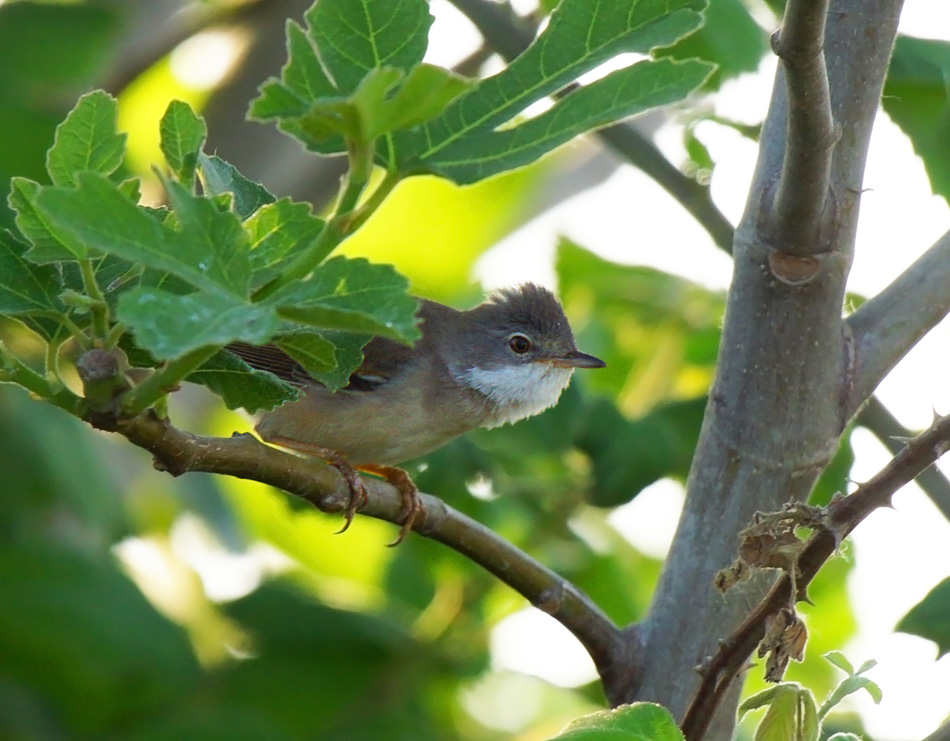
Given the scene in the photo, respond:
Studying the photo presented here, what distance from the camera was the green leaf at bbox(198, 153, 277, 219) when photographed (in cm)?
172

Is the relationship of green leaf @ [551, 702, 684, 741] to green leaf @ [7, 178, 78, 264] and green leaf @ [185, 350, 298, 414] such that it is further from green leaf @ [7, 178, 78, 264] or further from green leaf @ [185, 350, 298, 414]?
green leaf @ [7, 178, 78, 264]

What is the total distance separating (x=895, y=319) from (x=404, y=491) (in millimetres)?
1157

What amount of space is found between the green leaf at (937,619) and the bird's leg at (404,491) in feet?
3.17

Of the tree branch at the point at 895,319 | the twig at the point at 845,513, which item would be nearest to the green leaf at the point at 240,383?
the twig at the point at 845,513

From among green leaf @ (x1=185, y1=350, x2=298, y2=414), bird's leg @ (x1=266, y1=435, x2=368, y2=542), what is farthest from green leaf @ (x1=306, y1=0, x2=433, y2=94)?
bird's leg @ (x1=266, y1=435, x2=368, y2=542)

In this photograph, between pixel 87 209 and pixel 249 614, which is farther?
pixel 249 614

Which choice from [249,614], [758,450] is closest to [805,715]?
[758,450]

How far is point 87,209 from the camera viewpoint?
135 cm

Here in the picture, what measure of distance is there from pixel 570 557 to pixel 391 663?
728mm

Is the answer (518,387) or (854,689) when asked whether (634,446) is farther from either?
(854,689)

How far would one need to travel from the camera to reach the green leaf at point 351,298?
4.49ft

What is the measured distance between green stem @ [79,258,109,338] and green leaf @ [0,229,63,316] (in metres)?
0.08

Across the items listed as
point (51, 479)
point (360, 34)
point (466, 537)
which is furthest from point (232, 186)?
point (51, 479)

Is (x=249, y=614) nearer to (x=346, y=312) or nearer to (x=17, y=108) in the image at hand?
(x=17, y=108)
